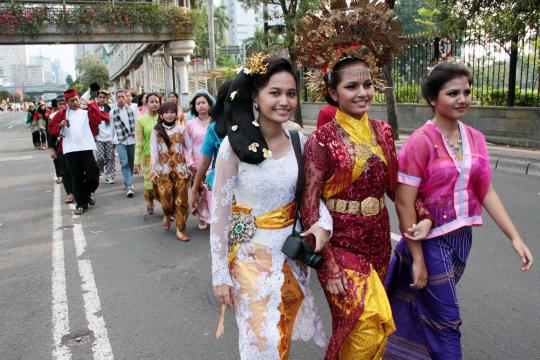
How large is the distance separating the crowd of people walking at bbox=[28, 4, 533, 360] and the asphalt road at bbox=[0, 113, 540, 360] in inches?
40.1

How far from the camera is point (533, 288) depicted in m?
4.26

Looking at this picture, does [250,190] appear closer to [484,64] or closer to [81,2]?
[484,64]

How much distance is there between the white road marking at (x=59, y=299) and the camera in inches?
144

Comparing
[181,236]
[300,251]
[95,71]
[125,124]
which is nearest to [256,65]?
[300,251]

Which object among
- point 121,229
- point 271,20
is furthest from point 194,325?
point 271,20

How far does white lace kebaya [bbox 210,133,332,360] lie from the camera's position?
2.42 meters

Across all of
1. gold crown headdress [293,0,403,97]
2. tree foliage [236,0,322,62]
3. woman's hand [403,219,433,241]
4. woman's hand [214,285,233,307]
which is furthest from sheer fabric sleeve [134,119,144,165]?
tree foliage [236,0,322,62]

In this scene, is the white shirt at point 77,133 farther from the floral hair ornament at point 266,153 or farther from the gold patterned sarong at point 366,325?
the gold patterned sarong at point 366,325

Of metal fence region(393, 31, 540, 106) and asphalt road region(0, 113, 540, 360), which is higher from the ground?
metal fence region(393, 31, 540, 106)

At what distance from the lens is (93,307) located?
14.4ft

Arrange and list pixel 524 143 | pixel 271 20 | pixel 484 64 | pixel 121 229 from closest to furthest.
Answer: pixel 121 229
pixel 524 143
pixel 484 64
pixel 271 20

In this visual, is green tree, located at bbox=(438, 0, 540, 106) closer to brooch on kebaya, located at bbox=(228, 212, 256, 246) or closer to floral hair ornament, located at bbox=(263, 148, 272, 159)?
floral hair ornament, located at bbox=(263, 148, 272, 159)

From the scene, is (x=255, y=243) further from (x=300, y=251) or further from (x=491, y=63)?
(x=491, y=63)

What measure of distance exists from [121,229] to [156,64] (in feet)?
142
